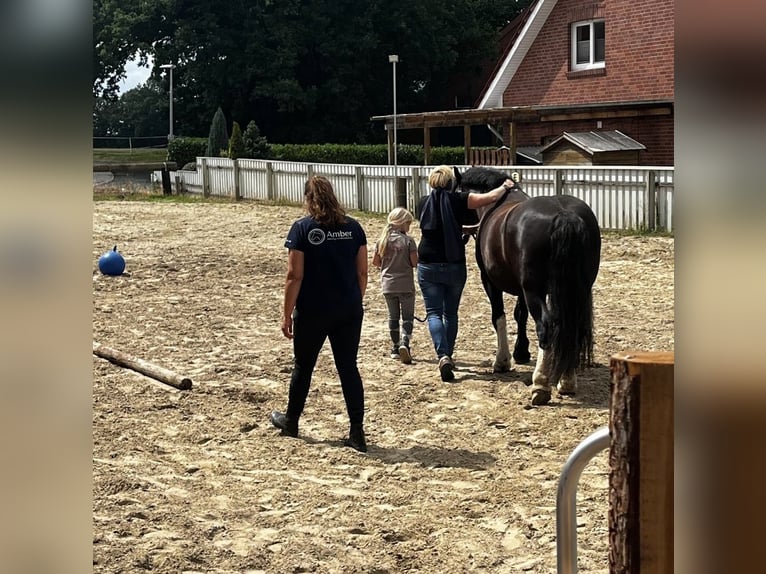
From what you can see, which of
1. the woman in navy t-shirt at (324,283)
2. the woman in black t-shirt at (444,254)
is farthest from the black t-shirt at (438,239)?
the woman in navy t-shirt at (324,283)

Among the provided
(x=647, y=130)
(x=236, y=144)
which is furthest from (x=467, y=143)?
(x=236, y=144)

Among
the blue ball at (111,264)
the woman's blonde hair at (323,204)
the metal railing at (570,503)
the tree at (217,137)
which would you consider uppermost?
the tree at (217,137)

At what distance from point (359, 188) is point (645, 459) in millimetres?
21760

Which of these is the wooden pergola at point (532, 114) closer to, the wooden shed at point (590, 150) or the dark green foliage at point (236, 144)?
the wooden shed at point (590, 150)

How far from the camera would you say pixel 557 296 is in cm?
718

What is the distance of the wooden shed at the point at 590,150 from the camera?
2061 cm

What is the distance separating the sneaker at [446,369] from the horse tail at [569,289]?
3.88 feet

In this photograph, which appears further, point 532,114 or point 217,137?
point 217,137

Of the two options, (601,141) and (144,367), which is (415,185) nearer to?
(601,141)

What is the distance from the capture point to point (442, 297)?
8.37 meters

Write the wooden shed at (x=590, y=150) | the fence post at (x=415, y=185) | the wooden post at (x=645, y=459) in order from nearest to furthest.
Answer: the wooden post at (x=645, y=459)
the wooden shed at (x=590, y=150)
the fence post at (x=415, y=185)

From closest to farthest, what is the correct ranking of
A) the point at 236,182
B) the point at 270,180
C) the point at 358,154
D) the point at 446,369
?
the point at 446,369, the point at 270,180, the point at 236,182, the point at 358,154
